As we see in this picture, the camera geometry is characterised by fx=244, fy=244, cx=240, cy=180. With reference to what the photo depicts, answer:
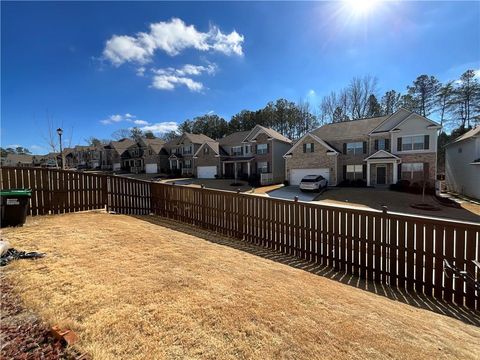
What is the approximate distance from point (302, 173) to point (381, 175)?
7.70m

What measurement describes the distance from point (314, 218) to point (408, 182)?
21.3 m

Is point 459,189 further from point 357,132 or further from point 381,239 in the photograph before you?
point 381,239

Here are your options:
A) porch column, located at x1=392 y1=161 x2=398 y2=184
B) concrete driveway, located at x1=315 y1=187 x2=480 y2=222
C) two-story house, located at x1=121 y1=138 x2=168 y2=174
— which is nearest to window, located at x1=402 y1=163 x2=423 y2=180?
porch column, located at x1=392 y1=161 x2=398 y2=184

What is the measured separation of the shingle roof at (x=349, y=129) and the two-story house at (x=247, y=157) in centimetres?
623

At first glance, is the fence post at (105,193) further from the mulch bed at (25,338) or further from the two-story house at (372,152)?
the two-story house at (372,152)

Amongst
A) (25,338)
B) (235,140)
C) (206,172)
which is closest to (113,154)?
(206,172)

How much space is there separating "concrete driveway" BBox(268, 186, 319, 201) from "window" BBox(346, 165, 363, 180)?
5.69m

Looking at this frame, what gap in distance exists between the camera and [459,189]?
23.9 metres

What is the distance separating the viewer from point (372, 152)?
980 inches

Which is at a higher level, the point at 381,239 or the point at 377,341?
the point at 381,239

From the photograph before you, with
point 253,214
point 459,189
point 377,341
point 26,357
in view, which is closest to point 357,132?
point 459,189

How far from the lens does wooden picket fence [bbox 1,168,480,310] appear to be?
14.3 ft

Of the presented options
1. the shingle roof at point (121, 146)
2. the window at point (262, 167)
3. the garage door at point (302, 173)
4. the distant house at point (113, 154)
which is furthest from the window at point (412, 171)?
the shingle roof at point (121, 146)

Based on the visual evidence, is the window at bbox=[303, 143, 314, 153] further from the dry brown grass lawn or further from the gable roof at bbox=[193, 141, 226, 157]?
the dry brown grass lawn
